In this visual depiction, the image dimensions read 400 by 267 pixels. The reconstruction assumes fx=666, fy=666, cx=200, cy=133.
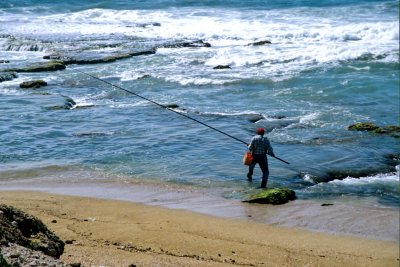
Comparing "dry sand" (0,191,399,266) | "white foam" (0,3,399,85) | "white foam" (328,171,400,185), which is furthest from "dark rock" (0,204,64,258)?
"white foam" (0,3,399,85)

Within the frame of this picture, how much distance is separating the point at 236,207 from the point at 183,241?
7.52 feet

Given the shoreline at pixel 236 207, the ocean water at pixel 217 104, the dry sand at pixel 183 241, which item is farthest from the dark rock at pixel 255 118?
the dry sand at pixel 183 241

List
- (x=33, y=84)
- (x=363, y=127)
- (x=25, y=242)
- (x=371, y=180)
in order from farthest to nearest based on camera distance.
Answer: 1. (x=33, y=84)
2. (x=363, y=127)
3. (x=371, y=180)
4. (x=25, y=242)

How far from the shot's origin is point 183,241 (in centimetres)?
957

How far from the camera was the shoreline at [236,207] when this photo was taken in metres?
10.5

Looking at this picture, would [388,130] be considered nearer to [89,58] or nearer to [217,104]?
[217,104]

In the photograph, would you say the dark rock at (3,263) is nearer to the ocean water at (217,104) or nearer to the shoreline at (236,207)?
the shoreline at (236,207)

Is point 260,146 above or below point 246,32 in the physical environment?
below

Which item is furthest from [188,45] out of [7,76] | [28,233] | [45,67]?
[28,233]

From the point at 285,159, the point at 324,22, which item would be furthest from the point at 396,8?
the point at 285,159

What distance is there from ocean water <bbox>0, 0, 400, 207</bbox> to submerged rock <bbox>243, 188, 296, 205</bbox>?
1.70ft

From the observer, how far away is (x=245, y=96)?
22.3 m

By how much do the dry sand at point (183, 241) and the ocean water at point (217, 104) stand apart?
6.63ft

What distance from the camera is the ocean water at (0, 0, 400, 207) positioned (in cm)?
1404
